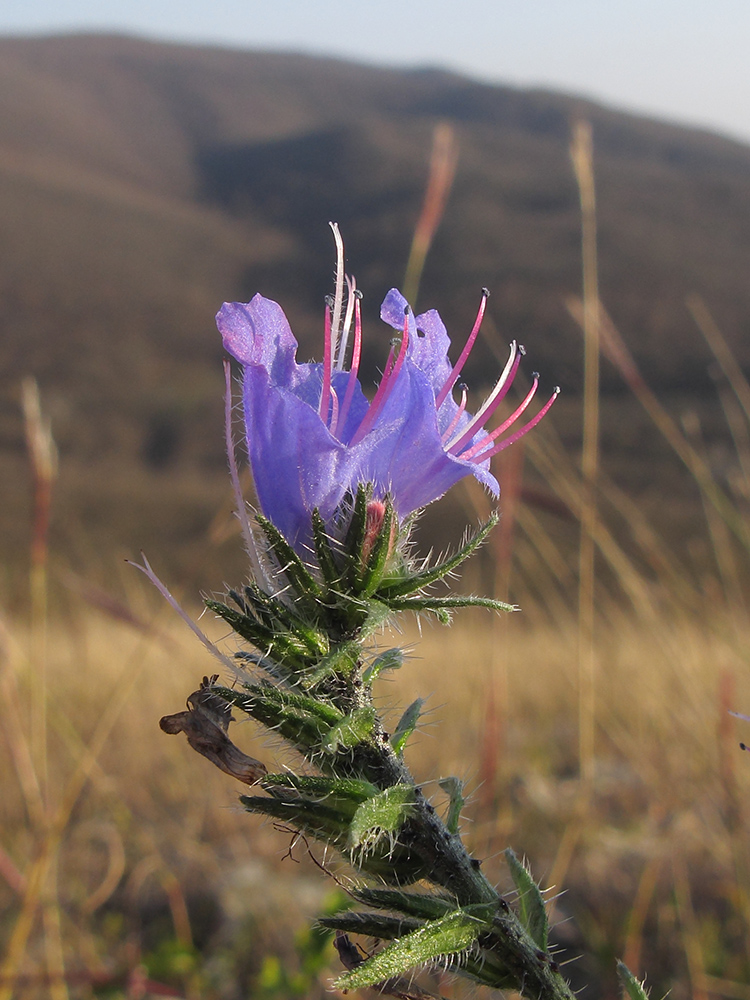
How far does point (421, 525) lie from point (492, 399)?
1371cm

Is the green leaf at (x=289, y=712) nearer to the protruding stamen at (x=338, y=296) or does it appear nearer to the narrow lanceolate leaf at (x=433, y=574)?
the narrow lanceolate leaf at (x=433, y=574)

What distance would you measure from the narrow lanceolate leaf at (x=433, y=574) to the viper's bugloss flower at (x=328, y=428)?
6 centimetres

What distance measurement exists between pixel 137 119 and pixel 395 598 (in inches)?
3153

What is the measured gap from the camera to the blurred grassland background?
2.52m

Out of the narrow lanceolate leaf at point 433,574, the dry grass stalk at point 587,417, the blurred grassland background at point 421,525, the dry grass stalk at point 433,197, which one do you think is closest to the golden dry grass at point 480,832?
the blurred grassland background at point 421,525

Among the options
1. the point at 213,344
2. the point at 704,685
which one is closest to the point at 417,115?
the point at 213,344

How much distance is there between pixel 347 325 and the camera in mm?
931

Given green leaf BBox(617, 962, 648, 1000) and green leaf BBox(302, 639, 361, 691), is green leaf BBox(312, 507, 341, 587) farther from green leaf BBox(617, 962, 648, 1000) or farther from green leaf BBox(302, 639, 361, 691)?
green leaf BBox(617, 962, 648, 1000)

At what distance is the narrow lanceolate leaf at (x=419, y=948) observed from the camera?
0.64 metres

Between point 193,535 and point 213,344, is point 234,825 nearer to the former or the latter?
point 193,535

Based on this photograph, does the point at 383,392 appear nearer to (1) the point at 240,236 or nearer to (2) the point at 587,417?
(2) the point at 587,417

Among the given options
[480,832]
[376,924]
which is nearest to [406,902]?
[376,924]

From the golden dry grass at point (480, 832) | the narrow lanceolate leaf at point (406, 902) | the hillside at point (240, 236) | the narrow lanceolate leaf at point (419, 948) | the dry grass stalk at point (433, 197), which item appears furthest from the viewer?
the hillside at point (240, 236)

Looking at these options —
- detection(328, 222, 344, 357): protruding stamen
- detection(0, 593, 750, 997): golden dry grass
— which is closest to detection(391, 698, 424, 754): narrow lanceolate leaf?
detection(328, 222, 344, 357): protruding stamen
